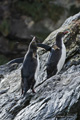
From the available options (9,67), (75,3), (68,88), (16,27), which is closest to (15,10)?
(16,27)

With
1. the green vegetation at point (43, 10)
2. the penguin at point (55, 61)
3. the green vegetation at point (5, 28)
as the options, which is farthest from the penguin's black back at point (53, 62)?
the green vegetation at point (43, 10)

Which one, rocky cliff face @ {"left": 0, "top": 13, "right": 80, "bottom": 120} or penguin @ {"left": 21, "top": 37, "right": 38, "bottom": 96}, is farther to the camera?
penguin @ {"left": 21, "top": 37, "right": 38, "bottom": 96}

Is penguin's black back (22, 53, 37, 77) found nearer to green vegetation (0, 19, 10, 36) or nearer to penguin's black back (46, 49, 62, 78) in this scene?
penguin's black back (46, 49, 62, 78)

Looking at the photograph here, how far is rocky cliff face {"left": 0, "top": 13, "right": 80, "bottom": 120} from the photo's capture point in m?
6.56

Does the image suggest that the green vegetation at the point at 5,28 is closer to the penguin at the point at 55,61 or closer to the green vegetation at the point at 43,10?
the green vegetation at the point at 43,10

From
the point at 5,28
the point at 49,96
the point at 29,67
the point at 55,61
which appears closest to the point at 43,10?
the point at 5,28

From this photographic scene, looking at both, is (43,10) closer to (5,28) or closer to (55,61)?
(5,28)

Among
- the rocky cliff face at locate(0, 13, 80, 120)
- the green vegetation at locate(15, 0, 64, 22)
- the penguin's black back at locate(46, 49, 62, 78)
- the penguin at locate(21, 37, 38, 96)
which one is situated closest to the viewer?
the rocky cliff face at locate(0, 13, 80, 120)

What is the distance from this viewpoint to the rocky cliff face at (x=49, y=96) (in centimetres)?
656

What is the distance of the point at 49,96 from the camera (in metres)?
6.97

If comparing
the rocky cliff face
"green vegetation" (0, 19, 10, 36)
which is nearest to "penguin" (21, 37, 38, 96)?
the rocky cliff face

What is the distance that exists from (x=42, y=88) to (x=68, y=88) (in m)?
0.79

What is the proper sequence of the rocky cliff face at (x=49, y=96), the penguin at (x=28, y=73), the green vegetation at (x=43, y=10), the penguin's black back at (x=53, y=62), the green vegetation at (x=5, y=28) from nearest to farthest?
1. the rocky cliff face at (x=49, y=96)
2. the penguin at (x=28, y=73)
3. the penguin's black back at (x=53, y=62)
4. the green vegetation at (x=5, y=28)
5. the green vegetation at (x=43, y=10)

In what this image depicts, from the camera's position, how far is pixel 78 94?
6.60m
